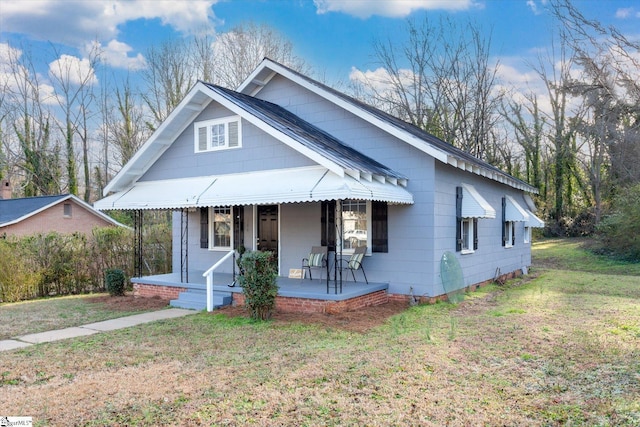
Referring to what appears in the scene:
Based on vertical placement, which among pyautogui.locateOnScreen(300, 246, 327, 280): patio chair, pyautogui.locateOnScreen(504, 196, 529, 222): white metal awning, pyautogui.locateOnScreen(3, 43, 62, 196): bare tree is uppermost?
pyautogui.locateOnScreen(3, 43, 62, 196): bare tree

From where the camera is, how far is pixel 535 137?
3366 cm

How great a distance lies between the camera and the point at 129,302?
11.7m

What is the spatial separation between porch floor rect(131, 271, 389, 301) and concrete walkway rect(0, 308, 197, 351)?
102 cm

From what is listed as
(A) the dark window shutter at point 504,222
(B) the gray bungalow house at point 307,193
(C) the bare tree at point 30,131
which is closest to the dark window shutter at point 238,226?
(B) the gray bungalow house at point 307,193

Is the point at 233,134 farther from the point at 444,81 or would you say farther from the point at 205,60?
the point at 205,60

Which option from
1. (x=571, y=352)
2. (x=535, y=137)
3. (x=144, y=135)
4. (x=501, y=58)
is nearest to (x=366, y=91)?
(x=501, y=58)

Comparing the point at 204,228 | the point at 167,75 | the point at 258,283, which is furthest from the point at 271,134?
the point at 167,75

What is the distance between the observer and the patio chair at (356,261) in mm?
10633

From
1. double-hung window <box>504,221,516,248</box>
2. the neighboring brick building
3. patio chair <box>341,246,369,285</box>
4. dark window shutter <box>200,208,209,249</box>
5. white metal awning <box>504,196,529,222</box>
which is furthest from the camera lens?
the neighboring brick building

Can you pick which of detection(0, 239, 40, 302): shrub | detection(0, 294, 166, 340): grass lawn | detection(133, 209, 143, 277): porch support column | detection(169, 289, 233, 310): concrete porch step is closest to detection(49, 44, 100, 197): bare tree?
detection(0, 239, 40, 302): shrub

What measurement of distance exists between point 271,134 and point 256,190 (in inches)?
48.7

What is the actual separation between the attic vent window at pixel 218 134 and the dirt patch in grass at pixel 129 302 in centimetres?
393

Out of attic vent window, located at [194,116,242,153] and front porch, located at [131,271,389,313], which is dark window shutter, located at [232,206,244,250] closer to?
front porch, located at [131,271,389,313]

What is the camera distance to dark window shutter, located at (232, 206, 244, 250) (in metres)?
13.2
